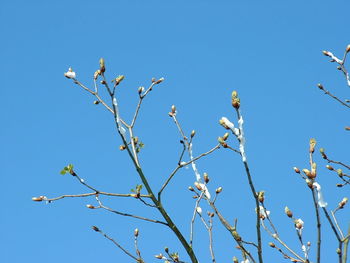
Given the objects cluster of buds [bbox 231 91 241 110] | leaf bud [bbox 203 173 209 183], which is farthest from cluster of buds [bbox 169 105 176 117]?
cluster of buds [bbox 231 91 241 110]

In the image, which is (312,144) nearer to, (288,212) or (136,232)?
(288,212)

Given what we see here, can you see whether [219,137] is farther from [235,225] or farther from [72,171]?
[72,171]

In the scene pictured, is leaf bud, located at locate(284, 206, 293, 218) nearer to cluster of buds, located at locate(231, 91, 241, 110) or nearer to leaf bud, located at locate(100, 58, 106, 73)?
cluster of buds, located at locate(231, 91, 241, 110)

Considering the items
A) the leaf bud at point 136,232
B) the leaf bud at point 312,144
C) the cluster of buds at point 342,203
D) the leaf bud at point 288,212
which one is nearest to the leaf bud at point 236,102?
the leaf bud at point 312,144

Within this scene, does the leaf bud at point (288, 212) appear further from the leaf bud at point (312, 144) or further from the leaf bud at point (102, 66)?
the leaf bud at point (102, 66)

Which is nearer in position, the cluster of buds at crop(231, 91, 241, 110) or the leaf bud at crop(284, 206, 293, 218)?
the cluster of buds at crop(231, 91, 241, 110)

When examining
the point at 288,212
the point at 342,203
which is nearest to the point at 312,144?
the point at 288,212

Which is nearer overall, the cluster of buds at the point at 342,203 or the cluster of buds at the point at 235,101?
the cluster of buds at the point at 235,101

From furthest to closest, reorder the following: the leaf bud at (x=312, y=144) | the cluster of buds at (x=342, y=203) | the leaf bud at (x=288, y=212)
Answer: the cluster of buds at (x=342, y=203), the leaf bud at (x=288, y=212), the leaf bud at (x=312, y=144)

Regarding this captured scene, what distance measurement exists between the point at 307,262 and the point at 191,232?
33.1 inches

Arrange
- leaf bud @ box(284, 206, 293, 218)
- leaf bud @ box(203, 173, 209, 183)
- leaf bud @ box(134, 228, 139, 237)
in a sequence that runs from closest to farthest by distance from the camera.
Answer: leaf bud @ box(284, 206, 293, 218) → leaf bud @ box(203, 173, 209, 183) → leaf bud @ box(134, 228, 139, 237)

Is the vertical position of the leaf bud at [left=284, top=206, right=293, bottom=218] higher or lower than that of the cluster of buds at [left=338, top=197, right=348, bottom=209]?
lower

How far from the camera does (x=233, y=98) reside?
2.26m

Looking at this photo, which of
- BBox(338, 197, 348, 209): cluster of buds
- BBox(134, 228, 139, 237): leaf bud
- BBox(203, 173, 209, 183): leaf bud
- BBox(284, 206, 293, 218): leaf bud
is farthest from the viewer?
BBox(134, 228, 139, 237): leaf bud
